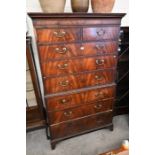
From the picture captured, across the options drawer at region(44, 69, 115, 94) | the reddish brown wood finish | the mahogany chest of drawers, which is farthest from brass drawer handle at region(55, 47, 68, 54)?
the reddish brown wood finish

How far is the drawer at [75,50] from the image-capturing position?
1.26 m

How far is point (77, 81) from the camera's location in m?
1.48

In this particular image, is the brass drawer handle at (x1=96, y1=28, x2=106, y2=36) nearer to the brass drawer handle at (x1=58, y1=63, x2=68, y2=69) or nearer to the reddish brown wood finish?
the brass drawer handle at (x1=58, y1=63, x2=68, y2=69)

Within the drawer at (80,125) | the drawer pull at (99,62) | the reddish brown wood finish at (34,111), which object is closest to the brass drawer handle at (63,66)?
the drawer pull at (99,62)

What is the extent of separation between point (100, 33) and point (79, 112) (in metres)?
0.86

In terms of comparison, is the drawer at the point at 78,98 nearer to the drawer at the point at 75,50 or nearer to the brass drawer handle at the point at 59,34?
the drawer at the point at 75,50

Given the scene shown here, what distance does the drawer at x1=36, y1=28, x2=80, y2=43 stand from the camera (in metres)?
1.20

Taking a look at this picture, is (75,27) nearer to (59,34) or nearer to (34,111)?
(59,34)

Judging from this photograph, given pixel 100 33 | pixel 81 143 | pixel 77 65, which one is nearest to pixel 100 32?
pixel 100 33

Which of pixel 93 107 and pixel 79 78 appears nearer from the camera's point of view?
pixel 79 78
